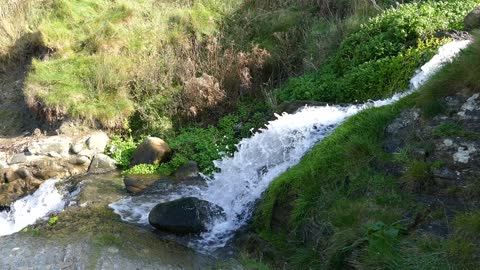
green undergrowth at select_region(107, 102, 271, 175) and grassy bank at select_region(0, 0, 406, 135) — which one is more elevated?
grassy bank at select_region(0, 0, 406, 135)

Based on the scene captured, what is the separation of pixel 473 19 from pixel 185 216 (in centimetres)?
526

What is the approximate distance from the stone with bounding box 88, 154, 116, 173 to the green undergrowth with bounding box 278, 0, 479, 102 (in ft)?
11.2

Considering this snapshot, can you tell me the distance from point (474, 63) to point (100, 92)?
789 centimetres

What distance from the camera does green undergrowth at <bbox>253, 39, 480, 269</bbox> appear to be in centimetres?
361

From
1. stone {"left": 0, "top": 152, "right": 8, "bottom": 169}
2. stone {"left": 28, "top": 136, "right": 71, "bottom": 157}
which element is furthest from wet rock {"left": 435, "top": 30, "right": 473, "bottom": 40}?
stone {"left": 0, "top": 152, "right": 8, "bottom": 169}

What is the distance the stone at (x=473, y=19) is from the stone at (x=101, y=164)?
647 cm

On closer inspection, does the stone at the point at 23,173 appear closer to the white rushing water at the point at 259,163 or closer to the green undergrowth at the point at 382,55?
the white rushing water at the point at 259,163

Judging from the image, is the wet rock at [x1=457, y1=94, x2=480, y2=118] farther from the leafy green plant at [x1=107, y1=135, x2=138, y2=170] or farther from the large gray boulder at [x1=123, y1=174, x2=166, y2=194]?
the leafy green plant at [x1=107, y1=135, x2=138, y2=170]

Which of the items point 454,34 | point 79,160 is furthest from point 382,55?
point 79,160

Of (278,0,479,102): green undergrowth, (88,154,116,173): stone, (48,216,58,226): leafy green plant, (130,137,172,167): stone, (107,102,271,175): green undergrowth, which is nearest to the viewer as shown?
(48,216,58,226): leafy green plant

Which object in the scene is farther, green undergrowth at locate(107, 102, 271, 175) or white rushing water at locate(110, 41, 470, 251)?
green undergrowth at locate(107, 102, 271, 175)

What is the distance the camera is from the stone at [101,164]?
29.9 feet

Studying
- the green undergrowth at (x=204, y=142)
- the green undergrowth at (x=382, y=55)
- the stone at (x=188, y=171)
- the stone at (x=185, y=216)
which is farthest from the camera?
the green undergrowth at (x=204, y=142)

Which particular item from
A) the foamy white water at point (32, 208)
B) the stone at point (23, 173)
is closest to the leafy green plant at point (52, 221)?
the foamy white water at point (32, 208)
